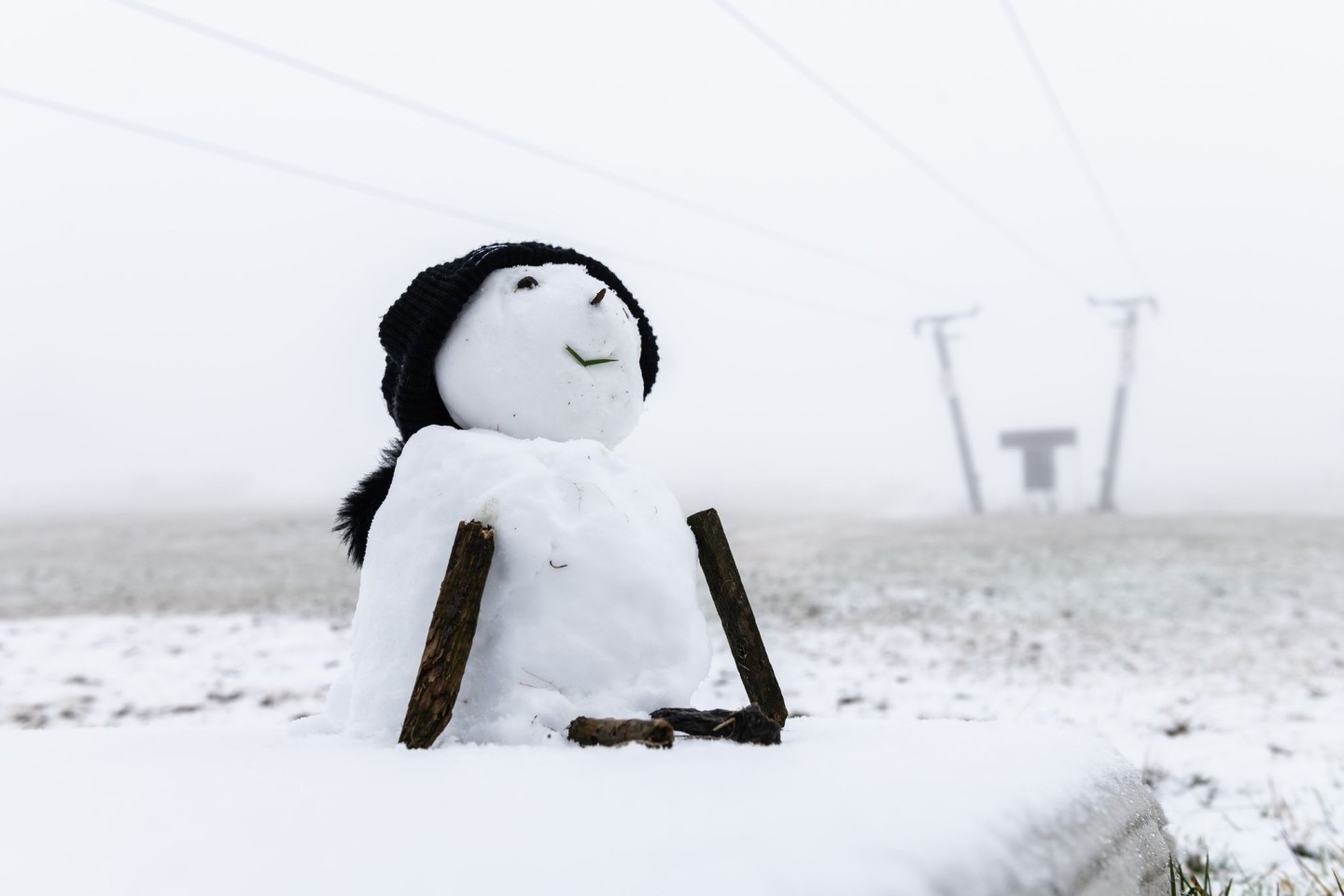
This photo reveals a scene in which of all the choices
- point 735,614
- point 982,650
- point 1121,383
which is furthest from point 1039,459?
point 735,614

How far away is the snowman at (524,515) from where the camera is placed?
2.00 meters

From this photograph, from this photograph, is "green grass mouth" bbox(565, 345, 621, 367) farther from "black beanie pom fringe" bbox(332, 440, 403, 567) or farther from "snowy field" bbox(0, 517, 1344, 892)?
"snowy field" bbox(0, 517, 1344, 892)

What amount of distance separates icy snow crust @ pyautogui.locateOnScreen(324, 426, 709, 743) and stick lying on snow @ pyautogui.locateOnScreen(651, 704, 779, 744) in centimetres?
14

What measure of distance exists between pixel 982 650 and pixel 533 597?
19.5 feet

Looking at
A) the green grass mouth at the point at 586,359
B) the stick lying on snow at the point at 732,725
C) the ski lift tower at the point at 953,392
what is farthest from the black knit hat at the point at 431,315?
the ski lift tower at the point at 953,392

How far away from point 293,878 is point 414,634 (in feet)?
2.60

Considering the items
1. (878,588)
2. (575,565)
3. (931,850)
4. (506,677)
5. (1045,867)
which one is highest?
(575,565)

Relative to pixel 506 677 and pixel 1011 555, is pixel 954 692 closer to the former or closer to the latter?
pixel 506 677

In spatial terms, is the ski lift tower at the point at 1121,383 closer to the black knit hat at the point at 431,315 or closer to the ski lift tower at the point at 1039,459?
the ski lift tower at the point at 1039,459

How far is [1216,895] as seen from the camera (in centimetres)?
292

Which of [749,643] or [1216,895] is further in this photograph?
[1216,895]

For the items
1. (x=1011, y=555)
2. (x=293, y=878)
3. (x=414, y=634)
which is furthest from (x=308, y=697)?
(x=1011, y=555)

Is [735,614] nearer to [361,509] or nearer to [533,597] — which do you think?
[533,597]

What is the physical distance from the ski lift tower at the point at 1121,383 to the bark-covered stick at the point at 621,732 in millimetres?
23561
